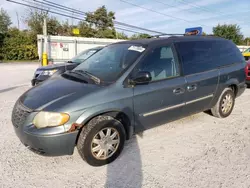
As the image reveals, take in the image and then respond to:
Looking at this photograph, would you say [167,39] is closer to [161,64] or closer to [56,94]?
[161,64]

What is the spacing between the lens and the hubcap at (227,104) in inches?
181

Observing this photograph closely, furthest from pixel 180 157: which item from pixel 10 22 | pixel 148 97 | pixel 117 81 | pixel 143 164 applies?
pixel 10 22

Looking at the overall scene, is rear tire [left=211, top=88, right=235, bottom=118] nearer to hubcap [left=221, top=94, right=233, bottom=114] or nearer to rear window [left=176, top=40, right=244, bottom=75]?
hubcap [left=221, top=94, right=233, bottom=114]

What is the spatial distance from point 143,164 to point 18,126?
5.70 feet

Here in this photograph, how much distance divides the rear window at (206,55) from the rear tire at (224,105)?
0.64 metres

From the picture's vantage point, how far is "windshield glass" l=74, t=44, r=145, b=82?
315 centimetres

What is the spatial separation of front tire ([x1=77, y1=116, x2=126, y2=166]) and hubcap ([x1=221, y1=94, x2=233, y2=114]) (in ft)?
8.92

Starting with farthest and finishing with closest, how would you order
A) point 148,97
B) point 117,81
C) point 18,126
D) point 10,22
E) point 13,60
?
point 10,22, point 13,60, point 148,97, point 117,81, point 18,126

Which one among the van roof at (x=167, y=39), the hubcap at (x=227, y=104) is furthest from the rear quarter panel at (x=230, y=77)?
the van roof at (x=167, y=39)

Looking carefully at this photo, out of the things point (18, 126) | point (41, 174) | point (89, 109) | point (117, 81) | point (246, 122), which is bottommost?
point (41, 174)

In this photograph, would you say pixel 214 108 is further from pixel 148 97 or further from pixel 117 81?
pixel 117 81

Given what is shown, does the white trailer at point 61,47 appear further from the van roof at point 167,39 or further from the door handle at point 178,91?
the door handle at point 178,91

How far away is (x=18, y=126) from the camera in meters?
2.72

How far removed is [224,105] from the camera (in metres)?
4.62
